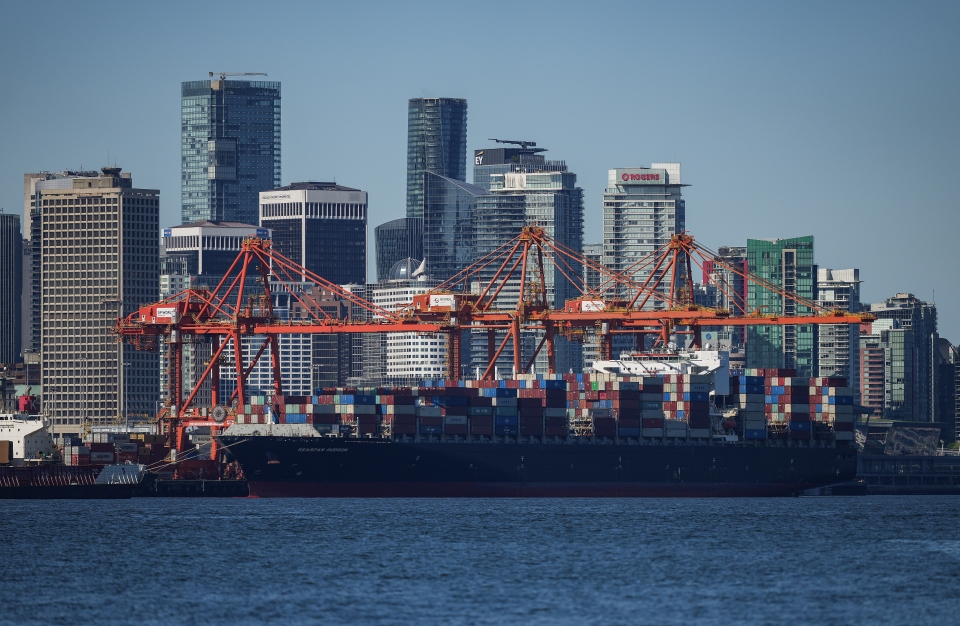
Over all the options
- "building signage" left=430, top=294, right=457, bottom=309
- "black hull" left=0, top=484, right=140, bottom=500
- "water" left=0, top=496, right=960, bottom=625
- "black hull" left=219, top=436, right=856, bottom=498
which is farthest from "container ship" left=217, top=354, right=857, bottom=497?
"black hull" left=0, top=484, right=140, bottom=500

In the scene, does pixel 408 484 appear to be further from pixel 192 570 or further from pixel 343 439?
pixel 192 570

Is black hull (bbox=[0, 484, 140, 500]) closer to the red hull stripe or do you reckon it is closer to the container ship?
the container ship

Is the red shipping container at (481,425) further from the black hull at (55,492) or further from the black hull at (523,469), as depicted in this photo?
the black hull at (55,492)

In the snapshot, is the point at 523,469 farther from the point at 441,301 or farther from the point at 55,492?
the point at 55,492

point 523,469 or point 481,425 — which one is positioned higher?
point 481,425

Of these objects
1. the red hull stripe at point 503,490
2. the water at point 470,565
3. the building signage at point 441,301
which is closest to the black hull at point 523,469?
the red hull stripe at point 503,490

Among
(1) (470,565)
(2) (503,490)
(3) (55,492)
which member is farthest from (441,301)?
(1) (470,565)
